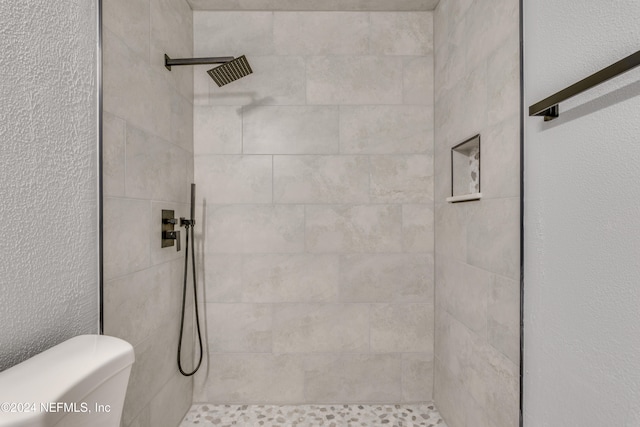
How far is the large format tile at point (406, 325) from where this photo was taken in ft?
6.07

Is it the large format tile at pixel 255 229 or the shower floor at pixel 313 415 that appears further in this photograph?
the large format tile at pixel 255 229

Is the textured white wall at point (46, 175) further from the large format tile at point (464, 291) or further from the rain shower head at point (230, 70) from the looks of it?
the large format tile at point (464, 291)

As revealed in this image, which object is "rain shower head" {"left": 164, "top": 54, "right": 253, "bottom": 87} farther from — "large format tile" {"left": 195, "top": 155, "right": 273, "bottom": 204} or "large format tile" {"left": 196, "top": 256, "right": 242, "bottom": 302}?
"large format tile" {"left": 196, "top": 256, "right": 242, "bottom": 302}

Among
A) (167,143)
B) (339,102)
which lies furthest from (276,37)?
(167,143)

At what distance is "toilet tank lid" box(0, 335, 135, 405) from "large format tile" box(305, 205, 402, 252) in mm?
1232

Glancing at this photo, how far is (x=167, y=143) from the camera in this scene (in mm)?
1513

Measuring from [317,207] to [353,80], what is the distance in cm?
78

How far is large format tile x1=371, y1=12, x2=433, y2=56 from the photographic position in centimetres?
185

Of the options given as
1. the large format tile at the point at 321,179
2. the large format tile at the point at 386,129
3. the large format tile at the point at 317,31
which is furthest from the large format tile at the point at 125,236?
the large format tile at the point at 317,31

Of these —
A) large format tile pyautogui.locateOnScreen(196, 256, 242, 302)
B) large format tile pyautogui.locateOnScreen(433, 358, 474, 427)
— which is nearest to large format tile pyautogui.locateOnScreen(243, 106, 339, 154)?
large format tile pyautogui.locateOnScreen(196, 256, 242, 302)

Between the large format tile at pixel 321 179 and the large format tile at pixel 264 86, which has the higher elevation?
the large format tile at pixel 264 86

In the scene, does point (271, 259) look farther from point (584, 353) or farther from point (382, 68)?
point (584, 353)

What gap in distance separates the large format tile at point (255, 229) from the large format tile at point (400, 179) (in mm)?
481

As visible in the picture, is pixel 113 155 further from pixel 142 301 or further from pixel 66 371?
pixel 66 371
